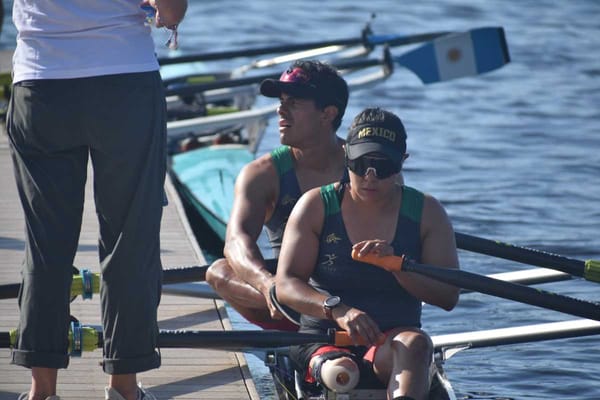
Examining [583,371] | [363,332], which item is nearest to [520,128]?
[583,371]

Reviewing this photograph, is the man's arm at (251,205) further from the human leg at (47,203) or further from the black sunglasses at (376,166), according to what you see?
the human leg at (47,203)

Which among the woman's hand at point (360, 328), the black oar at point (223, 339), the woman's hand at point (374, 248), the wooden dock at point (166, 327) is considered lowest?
the wooden dock at point (166, 327)

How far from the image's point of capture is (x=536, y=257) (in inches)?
213

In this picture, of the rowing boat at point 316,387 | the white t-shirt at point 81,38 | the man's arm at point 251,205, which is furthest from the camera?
the man's arm at point 251,205

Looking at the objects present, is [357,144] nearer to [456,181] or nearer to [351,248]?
[351,248]

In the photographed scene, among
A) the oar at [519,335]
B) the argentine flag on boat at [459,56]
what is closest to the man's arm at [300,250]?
the oar at [519,335]

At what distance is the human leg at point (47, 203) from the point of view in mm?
3922

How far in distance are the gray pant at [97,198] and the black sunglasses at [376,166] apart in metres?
0.92

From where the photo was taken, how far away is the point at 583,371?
6.81m

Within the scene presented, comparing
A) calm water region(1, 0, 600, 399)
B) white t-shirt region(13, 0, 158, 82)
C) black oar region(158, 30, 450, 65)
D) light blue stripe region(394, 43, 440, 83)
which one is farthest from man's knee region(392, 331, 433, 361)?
black oar region(158, 30, 450, 65)

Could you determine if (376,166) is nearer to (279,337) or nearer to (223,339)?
(279,337)

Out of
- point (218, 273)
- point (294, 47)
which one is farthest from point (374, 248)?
point (294, 47)

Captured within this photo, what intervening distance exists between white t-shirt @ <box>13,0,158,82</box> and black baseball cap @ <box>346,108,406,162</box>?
1.06 m

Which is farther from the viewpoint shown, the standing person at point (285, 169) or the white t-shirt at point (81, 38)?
the standing person at point (285, 169)
